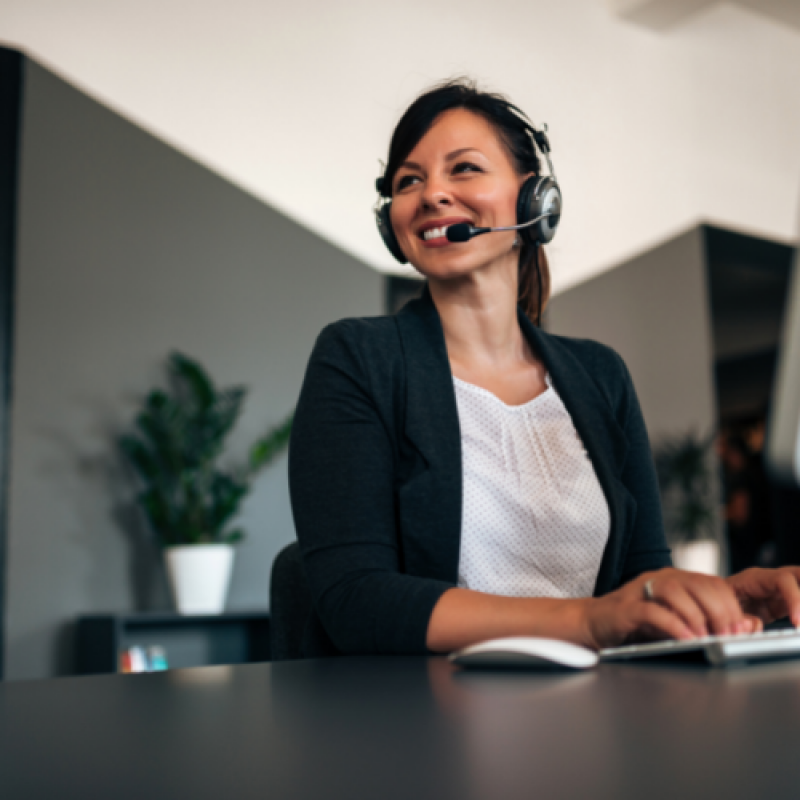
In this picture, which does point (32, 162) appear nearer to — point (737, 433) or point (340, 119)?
point (340, 119)

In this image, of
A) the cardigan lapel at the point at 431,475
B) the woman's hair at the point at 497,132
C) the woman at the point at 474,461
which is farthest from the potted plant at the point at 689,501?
the cardigan lapel at the point at 431,475

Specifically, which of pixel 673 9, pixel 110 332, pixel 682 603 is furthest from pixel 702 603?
pixel 673 9

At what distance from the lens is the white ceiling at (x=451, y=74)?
12.0 ft

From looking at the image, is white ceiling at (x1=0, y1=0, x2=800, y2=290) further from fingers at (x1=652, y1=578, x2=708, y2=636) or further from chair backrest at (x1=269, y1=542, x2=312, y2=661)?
fingers at (x1=652, y1=578, x2=708, y2=636)

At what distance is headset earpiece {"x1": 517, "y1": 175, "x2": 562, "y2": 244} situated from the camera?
1.44m

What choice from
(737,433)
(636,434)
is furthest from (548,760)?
(737,433)

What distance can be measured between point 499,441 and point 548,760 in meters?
0.97

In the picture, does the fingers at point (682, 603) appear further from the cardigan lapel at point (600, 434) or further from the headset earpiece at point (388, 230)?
the headset earpiece at point (388, 230)

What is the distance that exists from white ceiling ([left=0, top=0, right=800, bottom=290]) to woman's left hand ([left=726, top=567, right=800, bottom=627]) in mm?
3347

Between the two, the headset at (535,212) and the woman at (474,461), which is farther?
the headset at (535,212)

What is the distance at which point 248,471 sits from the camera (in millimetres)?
Result: 3486

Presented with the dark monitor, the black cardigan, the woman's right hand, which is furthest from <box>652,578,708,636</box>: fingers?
the dark monitor

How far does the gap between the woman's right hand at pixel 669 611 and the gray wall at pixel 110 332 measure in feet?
9.21

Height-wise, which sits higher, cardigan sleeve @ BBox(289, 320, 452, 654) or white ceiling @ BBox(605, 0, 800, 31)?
white ceiling @ BBox(605, 0, 800, 31)
